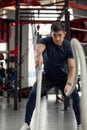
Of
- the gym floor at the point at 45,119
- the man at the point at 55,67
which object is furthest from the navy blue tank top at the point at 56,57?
the gym floor at the point at 45,119

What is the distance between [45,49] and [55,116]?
5.02ft

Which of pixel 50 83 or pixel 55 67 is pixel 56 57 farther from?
pixel 50 83

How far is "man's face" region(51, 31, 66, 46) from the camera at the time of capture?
8.95 ft

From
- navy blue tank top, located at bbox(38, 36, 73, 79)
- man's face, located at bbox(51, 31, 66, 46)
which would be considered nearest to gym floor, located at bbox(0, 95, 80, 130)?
navy blue tank top, located at bbox(38, 36, 73, 79)

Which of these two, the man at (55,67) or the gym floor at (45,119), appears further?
the gym floor at (45,119)

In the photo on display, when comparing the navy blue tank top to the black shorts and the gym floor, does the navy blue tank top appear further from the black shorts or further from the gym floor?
the gym floor

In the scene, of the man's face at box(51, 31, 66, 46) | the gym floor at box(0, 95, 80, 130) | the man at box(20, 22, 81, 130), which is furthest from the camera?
the gym floor at box(0, 95, 80, 130)

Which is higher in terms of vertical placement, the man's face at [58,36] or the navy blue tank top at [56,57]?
the man's face at [58,36]

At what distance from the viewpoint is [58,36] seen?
109 inches

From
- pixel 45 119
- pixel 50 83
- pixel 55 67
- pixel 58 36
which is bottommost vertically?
pixel 45 119

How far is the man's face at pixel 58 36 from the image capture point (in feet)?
8.95

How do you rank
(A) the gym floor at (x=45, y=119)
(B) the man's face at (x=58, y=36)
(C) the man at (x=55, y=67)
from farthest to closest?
(A) the gym floor at (x=45, y=119), (C) the man at (x=55, y=67), (B) the man's face at (x=58, y=36)

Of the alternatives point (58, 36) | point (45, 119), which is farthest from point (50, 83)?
point (45, 119)

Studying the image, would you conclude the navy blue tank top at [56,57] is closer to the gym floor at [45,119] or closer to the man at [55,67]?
the man at [55,67]
